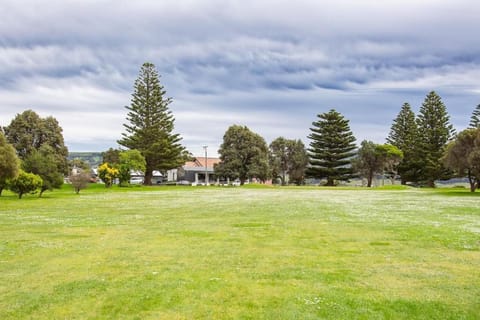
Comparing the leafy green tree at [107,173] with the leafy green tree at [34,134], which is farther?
the leafy green tree at [34,134]

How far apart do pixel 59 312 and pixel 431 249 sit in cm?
842

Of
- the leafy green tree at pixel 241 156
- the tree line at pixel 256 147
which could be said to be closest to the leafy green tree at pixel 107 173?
the tree line at pixel 256 147

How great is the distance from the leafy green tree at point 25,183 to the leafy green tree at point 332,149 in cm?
5031

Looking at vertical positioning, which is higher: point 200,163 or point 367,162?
point 200,163

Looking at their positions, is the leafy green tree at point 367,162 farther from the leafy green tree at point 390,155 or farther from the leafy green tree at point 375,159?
the leafy green tree at point 390,155

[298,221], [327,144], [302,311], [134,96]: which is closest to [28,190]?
[298,221]

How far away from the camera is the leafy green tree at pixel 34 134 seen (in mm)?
59375

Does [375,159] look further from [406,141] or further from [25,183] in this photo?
[25,183]

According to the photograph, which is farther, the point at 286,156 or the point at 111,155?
the point at 111,155

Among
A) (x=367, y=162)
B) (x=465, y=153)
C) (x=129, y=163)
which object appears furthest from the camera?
(x=367, y=162)

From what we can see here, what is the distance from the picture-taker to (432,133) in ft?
222

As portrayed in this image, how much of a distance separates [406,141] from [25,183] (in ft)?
213

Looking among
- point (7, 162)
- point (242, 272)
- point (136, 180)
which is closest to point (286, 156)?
point (136, 180)

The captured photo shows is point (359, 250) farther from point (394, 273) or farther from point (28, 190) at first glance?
point (28, 190)
